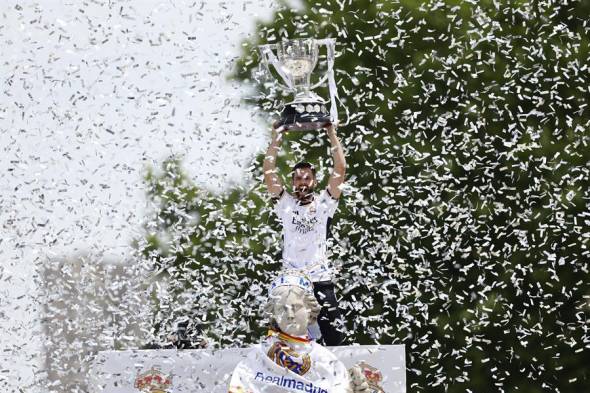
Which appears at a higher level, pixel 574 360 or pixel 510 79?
pixel 510 79

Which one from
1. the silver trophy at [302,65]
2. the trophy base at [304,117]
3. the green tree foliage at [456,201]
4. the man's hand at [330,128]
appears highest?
the silver trophy at [302,65]

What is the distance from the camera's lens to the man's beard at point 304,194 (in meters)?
9.54

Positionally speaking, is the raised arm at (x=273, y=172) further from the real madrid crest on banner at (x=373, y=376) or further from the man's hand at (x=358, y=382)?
the man's hand at (x=358, y=382)

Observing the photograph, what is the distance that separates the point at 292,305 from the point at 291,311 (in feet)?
0.18

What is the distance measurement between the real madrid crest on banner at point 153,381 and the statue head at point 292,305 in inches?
42.2

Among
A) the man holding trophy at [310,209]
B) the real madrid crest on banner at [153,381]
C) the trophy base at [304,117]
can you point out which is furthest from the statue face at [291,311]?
the trophy base at [304,117]

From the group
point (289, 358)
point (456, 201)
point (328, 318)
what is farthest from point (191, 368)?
point (456, 201)

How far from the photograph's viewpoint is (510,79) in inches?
806

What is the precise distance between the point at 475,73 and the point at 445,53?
88cm

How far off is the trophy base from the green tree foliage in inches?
317

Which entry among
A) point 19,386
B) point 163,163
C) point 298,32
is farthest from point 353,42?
point 19,386

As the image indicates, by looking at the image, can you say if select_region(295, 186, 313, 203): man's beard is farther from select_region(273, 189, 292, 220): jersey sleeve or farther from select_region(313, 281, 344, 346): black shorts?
select_region(313, 281, 344, 346): black shorts

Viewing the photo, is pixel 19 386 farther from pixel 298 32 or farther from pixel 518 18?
pixel 518 18

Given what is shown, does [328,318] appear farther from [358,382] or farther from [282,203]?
[358,382]
